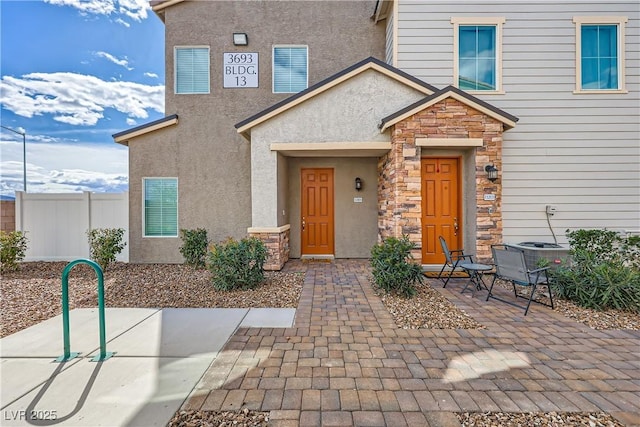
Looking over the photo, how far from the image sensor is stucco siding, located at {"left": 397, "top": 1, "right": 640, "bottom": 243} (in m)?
7.86

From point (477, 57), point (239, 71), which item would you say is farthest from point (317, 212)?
point (477, 57)

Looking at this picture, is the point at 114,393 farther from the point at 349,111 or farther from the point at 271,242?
the point at 349,111

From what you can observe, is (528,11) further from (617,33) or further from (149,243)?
(149,243)

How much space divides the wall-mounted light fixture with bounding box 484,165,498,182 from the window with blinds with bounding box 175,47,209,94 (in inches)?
319

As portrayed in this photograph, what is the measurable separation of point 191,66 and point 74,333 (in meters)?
8.06

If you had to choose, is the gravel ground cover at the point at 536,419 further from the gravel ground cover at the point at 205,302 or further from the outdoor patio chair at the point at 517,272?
the outdoor patio chair at the point at 517,272

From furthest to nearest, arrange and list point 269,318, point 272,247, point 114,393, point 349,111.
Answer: point 272,247, point 349,111, point 269,318, point 114,393

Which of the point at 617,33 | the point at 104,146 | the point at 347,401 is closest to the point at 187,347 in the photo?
the point at 347,401

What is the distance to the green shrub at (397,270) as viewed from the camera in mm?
5379

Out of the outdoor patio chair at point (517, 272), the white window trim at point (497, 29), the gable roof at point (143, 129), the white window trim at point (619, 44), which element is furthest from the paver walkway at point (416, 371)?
the gable roof at point (143, 129)

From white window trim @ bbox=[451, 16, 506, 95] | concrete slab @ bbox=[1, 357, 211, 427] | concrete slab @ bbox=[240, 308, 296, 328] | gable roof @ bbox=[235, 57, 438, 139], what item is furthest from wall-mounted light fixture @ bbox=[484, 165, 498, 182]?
concrete slab @ bbox=[1, 357, 211, 427]

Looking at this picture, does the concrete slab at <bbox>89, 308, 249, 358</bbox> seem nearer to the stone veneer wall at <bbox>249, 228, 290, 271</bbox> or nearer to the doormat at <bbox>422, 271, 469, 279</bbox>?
the stone veneer wall at <bbox>249, 228, 290, 271</bbox>

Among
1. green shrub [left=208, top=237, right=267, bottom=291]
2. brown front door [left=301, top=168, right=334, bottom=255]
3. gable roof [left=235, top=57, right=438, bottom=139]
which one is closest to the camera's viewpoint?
green shrub [left=208, top=237, right=267, bottom=291]

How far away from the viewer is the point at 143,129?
342 inches
